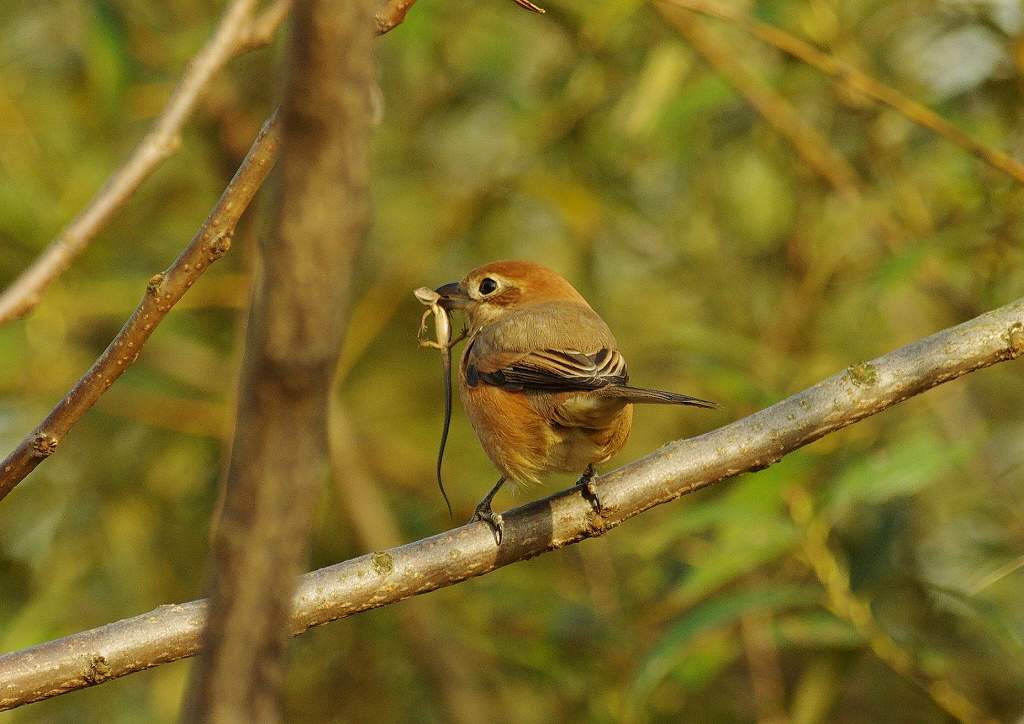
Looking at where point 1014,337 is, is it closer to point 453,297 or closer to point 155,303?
point 155,303

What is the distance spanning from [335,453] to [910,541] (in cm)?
277

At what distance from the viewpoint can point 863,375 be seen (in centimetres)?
272

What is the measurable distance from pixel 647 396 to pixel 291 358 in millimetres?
2373

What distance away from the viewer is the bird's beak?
4684 millimetres

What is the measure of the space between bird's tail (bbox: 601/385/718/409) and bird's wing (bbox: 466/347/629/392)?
6 centimetres

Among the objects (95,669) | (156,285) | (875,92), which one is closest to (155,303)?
(156,285)

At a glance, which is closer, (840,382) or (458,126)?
(840,382)

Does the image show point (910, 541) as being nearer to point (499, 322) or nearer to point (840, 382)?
point (499, 322)

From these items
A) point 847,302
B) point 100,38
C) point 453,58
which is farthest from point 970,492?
point 100,38

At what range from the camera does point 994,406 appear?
21.0ft

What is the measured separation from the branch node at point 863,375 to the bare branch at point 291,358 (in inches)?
76.4

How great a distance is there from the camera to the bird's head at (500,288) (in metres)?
4.79

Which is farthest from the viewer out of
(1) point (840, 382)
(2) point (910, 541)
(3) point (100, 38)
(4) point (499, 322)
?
(2) point (910, 541)

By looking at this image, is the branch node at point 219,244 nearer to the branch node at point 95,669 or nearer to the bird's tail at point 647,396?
the branch node at point 95,669
